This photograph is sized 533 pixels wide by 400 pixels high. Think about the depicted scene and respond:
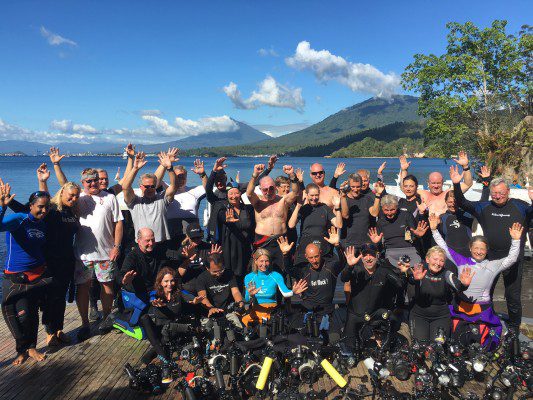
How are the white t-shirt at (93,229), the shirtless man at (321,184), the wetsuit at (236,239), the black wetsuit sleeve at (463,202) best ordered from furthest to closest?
the shirtless man at (321,184) → the wetsuit at (236,239) → the black wetsuit sleeve at (463,202) → the white t-shirt at (93,229)

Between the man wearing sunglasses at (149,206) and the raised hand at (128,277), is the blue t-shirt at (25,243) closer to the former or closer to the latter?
the raised hand at (128,277)

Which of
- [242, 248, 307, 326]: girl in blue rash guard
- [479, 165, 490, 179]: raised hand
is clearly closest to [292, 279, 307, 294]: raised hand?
[242, 248, 307, 326]: girl in blue rash guard

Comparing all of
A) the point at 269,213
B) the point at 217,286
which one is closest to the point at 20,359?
the point at 217,286

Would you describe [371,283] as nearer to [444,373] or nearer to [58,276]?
[444,373]

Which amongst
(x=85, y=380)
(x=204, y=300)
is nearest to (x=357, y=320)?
(x=204, y=300)

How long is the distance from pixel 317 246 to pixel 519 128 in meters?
23.8

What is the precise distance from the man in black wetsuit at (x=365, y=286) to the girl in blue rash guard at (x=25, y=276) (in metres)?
4.24

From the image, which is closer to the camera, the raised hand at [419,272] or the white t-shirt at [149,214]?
the raised hand at [419,272]

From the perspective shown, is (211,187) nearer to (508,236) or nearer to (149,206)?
(149,206)

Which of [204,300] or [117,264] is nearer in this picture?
[204,300]

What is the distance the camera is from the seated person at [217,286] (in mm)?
5809

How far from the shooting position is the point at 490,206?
19.9ft

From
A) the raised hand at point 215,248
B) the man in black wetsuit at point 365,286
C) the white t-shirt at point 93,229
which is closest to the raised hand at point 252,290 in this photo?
the raised hand at point 215,248

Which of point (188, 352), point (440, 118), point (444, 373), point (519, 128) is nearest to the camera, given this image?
point (444, 373)
